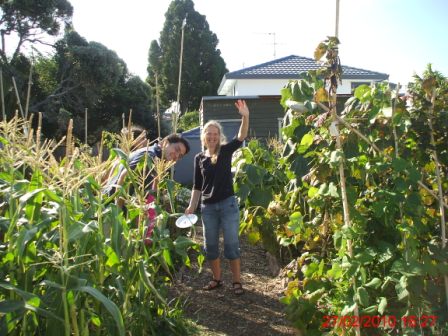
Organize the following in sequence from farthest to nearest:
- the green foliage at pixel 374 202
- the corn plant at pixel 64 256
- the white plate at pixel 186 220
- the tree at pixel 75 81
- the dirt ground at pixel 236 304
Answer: the tree at pixel 75 81 < the dirt ground at pixel 236 304 < the white plate at pixel 186 220 < the green foliage at pixel 374 202 < the corn plant at pixel 64 256

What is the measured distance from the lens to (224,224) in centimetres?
360

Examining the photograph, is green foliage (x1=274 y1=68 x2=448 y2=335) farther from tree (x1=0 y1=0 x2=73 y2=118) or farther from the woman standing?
tree (x1=0 y1=0 x2=73 y2=118)

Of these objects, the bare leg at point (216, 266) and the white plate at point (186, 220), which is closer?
the white plate at point (186, 220)

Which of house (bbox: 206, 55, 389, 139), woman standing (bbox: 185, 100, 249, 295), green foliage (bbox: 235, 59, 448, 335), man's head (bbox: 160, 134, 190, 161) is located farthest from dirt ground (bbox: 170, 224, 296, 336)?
house (bbox: 206, 55, 389, 139)

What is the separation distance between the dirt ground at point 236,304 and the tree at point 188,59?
81.8 feet

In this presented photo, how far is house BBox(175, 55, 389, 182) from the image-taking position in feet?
39.3

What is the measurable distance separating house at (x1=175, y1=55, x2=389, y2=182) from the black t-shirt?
7277 millimetres

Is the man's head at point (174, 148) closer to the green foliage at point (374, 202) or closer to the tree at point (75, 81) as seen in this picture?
the green foliage at point (374, 202)

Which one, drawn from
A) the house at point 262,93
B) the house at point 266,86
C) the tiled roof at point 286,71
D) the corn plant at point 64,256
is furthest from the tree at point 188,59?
the corn plant at point 64,256

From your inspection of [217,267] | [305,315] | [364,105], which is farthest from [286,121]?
[217,267]

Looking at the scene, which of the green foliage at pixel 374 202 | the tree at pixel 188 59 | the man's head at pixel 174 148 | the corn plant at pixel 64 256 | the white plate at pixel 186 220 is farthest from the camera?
the tree at pixel 188 59

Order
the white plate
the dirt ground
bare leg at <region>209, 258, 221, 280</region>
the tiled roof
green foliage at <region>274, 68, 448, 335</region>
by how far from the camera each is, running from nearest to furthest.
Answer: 1. green foliage at <region>274, 68, 448, 335</region>
2. the white plate
3. the dirt ground
4. bare leg at <region>209, 258, 221, 280</region>
5. the tiled roof

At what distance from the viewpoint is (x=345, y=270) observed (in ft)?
6.85

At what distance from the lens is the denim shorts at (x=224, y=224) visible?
3.58 meters
